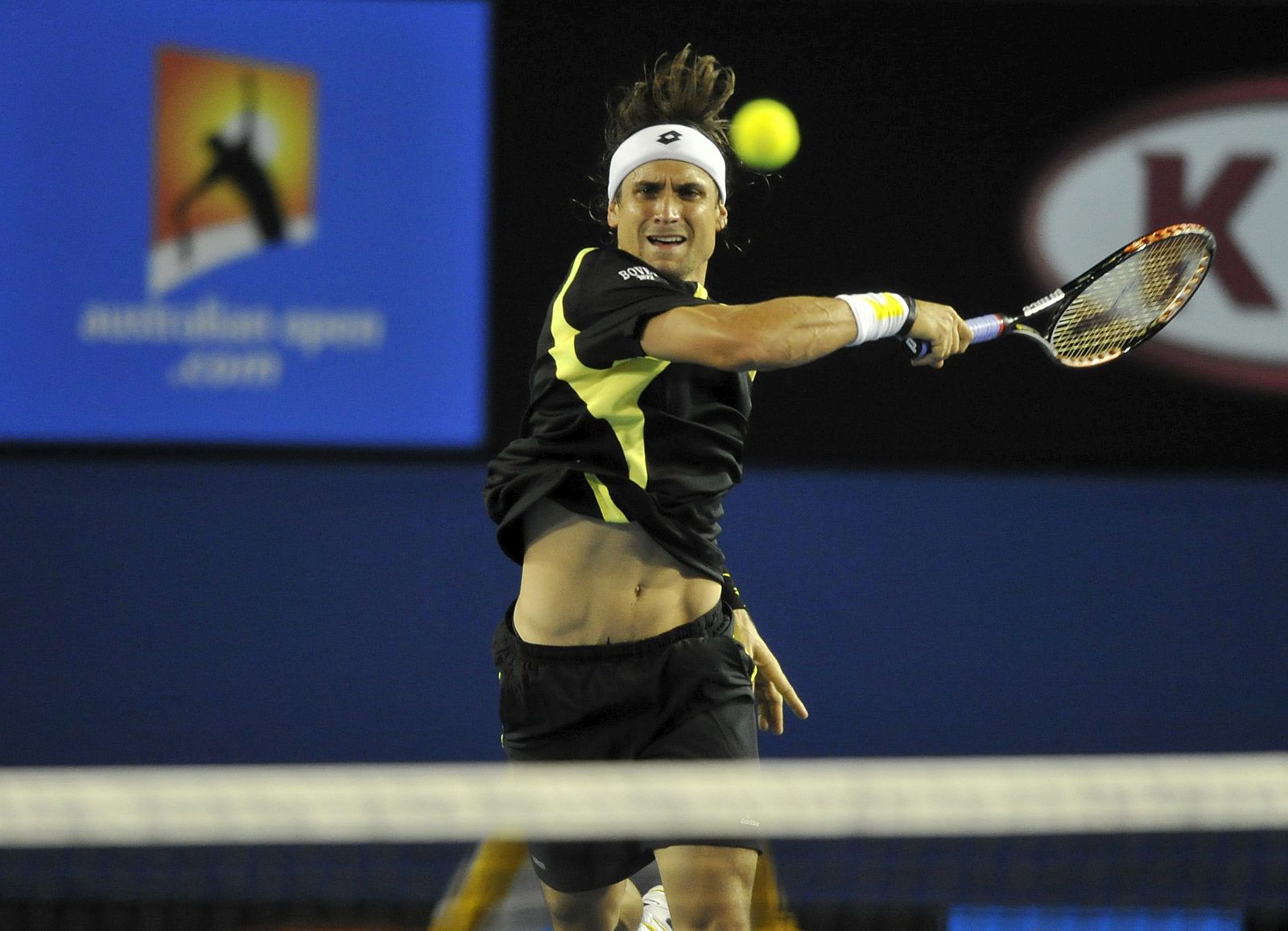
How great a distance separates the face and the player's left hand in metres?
0.71

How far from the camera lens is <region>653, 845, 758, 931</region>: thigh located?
9.96 feet

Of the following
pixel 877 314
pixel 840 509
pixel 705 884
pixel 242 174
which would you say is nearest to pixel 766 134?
pixel 840 509

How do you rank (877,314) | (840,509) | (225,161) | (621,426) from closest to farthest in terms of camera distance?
(877,314), (621,426), (225,161), (840,509)

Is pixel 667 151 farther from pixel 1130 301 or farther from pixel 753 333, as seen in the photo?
pixel 1130 301

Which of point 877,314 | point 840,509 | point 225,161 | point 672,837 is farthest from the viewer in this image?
point 840,509

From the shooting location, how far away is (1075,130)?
18.0 feet

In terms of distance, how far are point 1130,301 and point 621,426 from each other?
1382mm

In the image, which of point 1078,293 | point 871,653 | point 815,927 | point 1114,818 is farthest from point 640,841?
point 871,653

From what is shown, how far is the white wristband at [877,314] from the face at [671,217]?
47 centimetres

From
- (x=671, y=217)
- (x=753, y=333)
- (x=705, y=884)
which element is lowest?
(x=705, y=884)

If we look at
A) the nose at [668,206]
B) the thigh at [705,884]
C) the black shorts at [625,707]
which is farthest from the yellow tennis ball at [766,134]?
the thigh at [705,884]

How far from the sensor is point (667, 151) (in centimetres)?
345

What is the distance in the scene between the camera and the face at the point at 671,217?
3375 mm

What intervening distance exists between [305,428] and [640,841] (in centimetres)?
262
